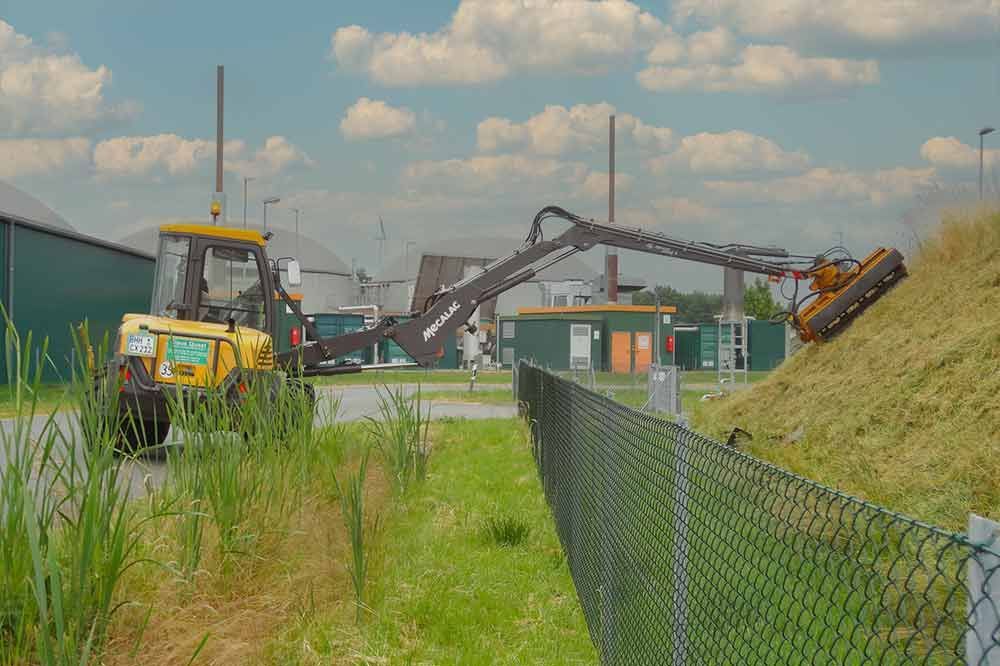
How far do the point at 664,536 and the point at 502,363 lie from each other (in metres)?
52.5

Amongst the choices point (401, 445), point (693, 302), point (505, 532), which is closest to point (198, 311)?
point (401, 445)

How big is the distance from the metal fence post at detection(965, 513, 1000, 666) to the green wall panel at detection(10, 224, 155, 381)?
957 inches

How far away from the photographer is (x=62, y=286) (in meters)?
32.8

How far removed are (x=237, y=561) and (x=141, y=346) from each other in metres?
7.65

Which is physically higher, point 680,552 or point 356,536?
point 680,552

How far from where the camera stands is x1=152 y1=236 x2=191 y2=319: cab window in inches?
559

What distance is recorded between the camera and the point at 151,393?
13062mm

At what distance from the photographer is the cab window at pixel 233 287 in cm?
1434

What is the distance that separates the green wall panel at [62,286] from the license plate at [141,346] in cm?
1182

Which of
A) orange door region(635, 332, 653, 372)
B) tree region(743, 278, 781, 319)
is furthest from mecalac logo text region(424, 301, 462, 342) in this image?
tree region(743, 278, 781, 319)

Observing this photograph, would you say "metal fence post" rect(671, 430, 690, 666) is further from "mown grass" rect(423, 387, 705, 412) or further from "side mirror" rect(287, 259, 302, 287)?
"mown grass" rect(423, 387, 705, 412)

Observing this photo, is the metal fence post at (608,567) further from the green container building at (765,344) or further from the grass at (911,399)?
the green container building at (765,344)

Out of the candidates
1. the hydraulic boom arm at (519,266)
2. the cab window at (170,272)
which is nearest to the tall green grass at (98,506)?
the cab window at (170,272)

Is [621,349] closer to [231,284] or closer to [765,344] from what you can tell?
[765,344]
